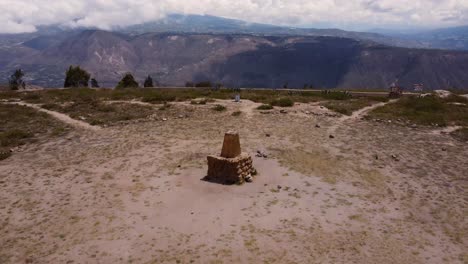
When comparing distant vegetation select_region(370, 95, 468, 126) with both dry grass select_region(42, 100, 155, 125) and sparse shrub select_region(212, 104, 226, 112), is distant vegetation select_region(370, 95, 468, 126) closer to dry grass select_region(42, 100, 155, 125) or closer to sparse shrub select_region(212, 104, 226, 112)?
sparse shrub select_region(212, 104, 226, 112)

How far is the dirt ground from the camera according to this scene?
13211 mm

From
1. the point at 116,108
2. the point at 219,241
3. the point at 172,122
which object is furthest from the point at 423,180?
the point at 116,108

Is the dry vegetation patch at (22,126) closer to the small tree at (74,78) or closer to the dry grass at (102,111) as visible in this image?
the dry grass at (102,111)

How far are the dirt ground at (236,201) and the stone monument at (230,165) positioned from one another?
0.66m

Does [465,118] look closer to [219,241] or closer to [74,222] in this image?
[219,241]

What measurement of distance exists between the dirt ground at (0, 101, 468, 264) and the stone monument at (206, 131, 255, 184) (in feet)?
2.15

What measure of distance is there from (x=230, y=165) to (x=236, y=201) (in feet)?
7.92

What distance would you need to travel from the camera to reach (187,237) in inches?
546

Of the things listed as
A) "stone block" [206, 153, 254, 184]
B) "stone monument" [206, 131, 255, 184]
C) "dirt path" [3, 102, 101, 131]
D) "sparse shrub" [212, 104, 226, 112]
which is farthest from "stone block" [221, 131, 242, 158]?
"sparse shrub" [212, 104, 226, 112]

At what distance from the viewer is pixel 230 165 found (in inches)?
741

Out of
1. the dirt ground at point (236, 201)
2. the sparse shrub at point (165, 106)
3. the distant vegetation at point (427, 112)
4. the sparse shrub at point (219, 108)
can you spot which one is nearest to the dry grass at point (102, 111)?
the sparse shrub at point (165, 106)

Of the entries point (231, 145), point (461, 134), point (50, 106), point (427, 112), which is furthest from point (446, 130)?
point (50, 106)

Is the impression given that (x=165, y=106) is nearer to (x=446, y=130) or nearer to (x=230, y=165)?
(x=230, y=165)

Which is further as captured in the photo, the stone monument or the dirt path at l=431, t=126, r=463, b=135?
the dirt path at l=431, t=126, r=463, b=135
